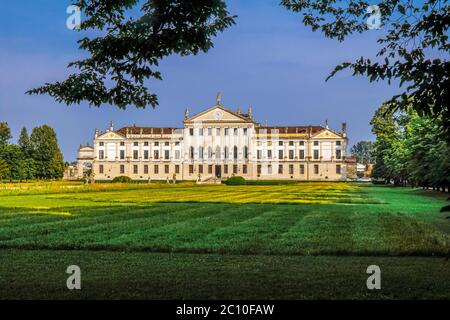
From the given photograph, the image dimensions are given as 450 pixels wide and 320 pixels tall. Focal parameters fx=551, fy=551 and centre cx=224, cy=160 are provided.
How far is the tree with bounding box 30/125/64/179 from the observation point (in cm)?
9550

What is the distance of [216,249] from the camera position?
11.7 m

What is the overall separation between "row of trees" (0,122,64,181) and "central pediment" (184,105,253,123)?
2855 cm

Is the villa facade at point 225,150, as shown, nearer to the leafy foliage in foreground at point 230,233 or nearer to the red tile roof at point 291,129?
the red tile roof at point 291,129

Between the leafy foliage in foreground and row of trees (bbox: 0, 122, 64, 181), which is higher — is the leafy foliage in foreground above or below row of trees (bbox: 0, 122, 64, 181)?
below

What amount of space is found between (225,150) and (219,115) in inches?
284

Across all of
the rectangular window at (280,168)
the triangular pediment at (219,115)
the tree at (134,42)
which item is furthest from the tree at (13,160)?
the tree at (134,42)

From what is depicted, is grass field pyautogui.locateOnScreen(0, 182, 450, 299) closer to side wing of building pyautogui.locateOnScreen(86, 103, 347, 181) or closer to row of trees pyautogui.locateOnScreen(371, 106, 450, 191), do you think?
row of trees pyautogui.locateOnScreen(371, 106, 450, 191)

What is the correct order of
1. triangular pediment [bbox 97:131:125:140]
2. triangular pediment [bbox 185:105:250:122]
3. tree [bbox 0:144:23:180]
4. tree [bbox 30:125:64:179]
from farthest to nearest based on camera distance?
triangular pediment [bbox 97:131:125:140]
triangular pediment [bbox 185:105:250:122]
tree [bbox 30:125:64:179]
tree [bbox 0:144:23:180]

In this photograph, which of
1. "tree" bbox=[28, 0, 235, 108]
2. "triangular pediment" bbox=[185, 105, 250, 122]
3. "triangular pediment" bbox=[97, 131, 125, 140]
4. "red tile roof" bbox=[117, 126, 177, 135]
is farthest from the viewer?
"red tile roof" bbox=[117, 126, 177, 135]

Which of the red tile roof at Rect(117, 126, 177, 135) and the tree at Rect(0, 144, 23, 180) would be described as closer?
the tree at Rect(0, 144, 23, 180)

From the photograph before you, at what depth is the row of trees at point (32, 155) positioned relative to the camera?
86.9m

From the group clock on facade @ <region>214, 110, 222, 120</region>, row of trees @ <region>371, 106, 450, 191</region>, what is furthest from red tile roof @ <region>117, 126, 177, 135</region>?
row of trees @ <region>371, 106, 450, 191</region>

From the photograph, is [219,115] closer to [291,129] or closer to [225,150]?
[225,150]

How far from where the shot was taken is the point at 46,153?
96375mm
